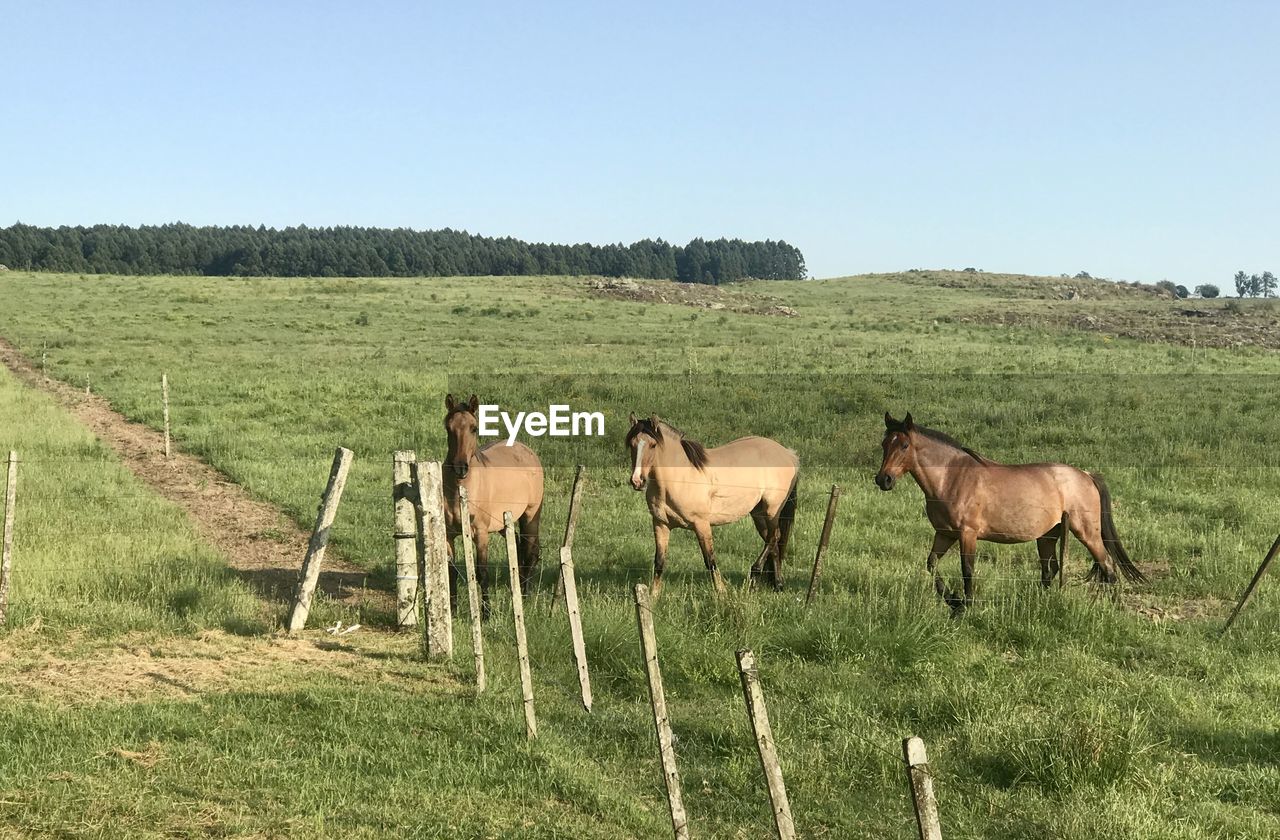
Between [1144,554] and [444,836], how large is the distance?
10094 mm

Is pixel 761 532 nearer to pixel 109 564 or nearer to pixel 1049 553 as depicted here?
pixel 1049 553

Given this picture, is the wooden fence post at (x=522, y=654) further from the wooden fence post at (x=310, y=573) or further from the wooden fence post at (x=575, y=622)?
the wooden fence post at (x=310, y=573)

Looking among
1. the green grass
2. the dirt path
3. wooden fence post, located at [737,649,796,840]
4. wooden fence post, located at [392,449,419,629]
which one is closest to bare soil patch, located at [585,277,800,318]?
the dirt path

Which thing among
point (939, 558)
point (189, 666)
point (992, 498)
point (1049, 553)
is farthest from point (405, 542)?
point (1049, 553)

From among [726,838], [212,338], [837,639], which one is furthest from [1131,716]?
[212,338]

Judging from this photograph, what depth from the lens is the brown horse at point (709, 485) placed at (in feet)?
35.6

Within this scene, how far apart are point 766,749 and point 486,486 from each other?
22.3 ft

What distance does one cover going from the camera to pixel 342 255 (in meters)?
125

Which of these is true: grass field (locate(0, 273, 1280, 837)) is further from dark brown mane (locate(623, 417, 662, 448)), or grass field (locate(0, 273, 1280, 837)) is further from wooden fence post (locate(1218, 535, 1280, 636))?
dark brown mane (locate(623, 417, 662, 448))

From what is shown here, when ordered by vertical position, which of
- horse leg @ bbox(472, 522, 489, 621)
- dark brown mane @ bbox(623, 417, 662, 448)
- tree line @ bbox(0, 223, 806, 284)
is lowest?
horse leg @ bbox(472, 522, 489, 621)

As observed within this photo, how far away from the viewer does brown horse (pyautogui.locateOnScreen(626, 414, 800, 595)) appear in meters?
10.9

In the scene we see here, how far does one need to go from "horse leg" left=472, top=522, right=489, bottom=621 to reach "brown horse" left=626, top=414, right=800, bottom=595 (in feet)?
5.39

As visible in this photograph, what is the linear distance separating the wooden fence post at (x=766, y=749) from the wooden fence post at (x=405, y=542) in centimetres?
580

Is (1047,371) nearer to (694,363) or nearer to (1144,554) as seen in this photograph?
(694,363)
